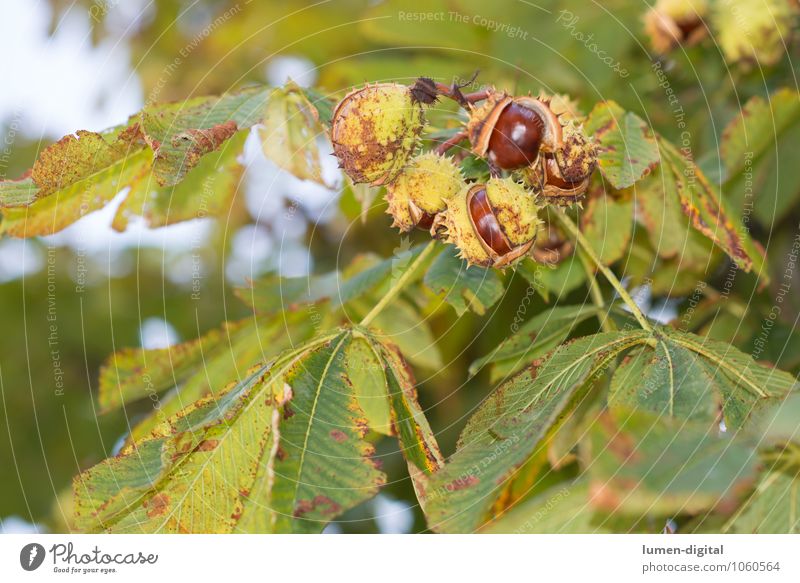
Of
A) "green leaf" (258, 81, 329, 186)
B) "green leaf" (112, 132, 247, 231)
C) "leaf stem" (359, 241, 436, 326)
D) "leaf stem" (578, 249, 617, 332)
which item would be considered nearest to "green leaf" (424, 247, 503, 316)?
"leaf stem" (359, 241, 436, 326)

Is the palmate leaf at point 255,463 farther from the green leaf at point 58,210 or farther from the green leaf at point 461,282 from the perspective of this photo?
the green leaf at point 58,210

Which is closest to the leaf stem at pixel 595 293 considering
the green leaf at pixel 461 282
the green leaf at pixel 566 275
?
the green leaf at pixel 566 275

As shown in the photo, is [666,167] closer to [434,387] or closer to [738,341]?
[738,341]

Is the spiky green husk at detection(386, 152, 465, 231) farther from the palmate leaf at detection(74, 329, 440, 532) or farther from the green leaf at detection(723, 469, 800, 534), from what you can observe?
the green leaf at detection(723, 469, 800, 534)

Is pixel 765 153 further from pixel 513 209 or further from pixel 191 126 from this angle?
pixel 191 126

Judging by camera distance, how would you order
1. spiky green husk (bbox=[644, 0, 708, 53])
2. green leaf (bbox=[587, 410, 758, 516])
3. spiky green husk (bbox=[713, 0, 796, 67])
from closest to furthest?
green leaf (bbox=[587, 410, 758, 516]) → spiky green husk (bbox=[713, 0, 796, 67]) → spiky green husk (bbox=[644, 0, 708, 53])

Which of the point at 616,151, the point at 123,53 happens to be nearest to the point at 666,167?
the point at 616,151
